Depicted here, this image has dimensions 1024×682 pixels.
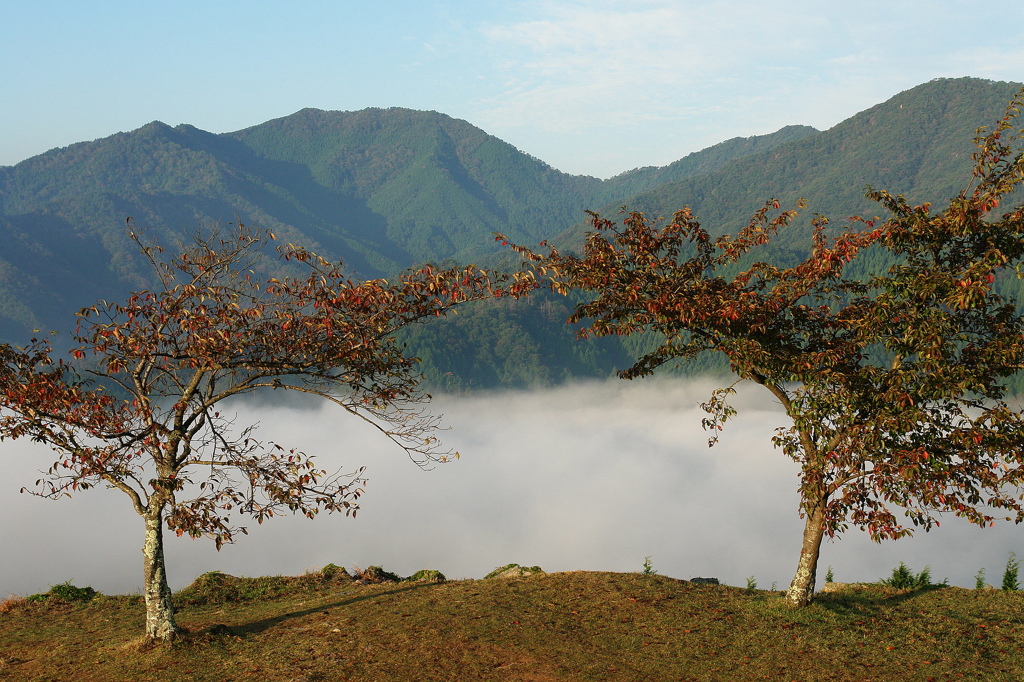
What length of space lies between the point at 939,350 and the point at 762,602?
719 centimetres

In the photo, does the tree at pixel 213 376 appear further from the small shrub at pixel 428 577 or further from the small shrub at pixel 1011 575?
the small shrub at pixel 1011 575

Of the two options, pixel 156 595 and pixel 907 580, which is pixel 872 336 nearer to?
pixel 907 580

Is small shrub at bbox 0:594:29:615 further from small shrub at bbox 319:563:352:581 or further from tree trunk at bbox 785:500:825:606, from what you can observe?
tree trunk at bbox 785:500:825:606

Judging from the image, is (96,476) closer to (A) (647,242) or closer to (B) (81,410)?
(B) (81,410)

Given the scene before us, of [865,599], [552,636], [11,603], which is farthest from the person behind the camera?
[11,603]

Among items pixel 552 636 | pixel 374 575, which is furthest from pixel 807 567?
pixel 374 575

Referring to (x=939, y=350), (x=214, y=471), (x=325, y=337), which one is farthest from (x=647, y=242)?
(x=214, y=471)

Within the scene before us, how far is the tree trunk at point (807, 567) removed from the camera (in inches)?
679

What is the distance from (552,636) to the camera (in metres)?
16.1

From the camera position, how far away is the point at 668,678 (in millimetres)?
14242

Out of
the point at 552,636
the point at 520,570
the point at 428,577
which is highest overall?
the point at 520,570

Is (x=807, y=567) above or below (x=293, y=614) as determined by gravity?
above

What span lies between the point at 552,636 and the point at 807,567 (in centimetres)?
Answer: 579

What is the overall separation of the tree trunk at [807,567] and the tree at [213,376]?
837 cm
